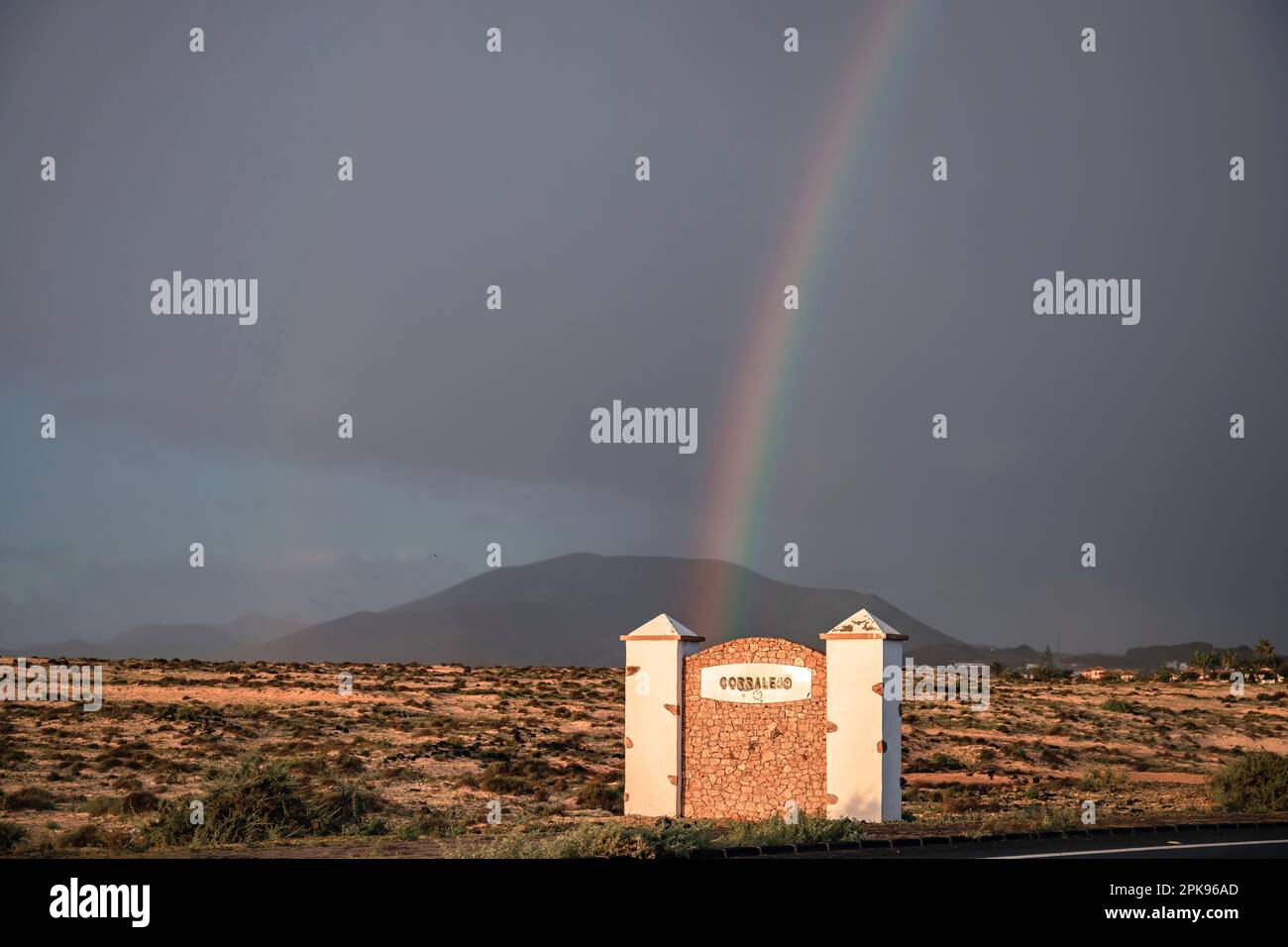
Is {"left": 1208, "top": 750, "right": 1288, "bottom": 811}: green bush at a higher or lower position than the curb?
lower

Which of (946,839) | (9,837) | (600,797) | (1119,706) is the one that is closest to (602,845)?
(946,839)

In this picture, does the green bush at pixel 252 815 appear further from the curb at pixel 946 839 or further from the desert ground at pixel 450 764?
the curb at pixel 946 839

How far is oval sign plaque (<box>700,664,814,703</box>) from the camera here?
25.5m

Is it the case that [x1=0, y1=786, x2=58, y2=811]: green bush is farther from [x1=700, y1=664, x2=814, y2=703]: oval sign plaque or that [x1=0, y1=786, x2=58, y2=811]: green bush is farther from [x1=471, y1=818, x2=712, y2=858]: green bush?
[x1=471, y1=818, x2=712, y2=858]: green bush

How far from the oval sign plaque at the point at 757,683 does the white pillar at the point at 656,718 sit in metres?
0.68

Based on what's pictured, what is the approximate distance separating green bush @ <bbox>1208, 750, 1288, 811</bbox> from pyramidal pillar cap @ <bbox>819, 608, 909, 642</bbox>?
30.4 feet

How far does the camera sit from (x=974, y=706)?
68938 millimetres

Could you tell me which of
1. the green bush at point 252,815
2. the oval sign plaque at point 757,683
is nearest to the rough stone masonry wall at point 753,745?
the oval sign plaque at point 757,683

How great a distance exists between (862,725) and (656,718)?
4.16 metres

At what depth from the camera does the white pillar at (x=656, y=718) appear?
26.2 metres

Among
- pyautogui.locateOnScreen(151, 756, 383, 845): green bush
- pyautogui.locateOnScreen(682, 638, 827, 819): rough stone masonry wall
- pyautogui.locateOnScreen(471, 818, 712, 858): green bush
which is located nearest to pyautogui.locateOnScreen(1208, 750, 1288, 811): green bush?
pyautogui.locateOnScreen(682, 638, 827, 819): rough stone masonry wall
